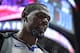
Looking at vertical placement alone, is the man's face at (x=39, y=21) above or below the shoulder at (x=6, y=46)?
above

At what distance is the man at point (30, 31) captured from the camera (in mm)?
1143

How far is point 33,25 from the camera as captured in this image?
1156mm

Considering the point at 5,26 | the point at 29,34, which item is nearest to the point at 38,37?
the point at 29,34

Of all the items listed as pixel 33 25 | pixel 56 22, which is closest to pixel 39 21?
pixel 33 25

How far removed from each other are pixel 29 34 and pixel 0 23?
1.53 metres

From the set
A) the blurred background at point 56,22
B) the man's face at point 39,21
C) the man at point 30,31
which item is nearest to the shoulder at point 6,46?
the man at point 30,31

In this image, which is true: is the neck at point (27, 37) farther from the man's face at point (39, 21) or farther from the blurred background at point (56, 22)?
the blurred background at point (56, 22)

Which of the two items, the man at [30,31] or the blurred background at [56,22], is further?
the blurred background at [56,22]

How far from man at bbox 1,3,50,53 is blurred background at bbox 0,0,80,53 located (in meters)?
1.40

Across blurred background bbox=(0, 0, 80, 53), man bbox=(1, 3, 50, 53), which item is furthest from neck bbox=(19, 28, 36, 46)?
blurred background bbox=(0, 0, 80, 53)

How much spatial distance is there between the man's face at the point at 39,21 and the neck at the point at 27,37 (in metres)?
0.05

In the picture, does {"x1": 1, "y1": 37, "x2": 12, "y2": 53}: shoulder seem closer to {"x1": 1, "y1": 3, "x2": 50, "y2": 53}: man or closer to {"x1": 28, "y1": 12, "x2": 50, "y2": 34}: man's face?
{"x1": 1, "y1": 3, "x2": 50, "y2": 53}: man

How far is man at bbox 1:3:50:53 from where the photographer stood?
3.75ft

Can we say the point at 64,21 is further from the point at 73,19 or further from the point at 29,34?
the point at 29,34
